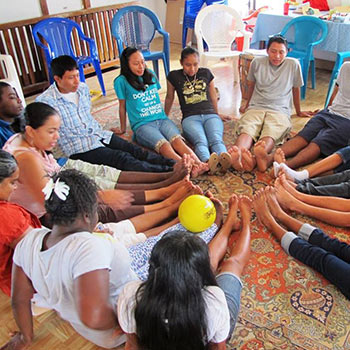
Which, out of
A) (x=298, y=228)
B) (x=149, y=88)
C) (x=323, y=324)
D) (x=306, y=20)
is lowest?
(x=323, y=324)

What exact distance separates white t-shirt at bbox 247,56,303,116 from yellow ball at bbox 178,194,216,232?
4.64ft

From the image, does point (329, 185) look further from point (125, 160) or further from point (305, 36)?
point (305, 36)

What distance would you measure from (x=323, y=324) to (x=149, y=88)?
2.11 meters

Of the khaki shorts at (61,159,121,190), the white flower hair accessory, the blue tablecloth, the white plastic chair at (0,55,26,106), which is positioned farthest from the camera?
the blue tablecloth

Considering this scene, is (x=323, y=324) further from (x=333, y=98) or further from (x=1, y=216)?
(x=333, y=98)

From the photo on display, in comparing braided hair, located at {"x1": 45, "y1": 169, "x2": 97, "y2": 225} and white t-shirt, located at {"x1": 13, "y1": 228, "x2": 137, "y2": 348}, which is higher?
braided hair, located at {"x1": 45, "y1": 169, "x2": 97, "y2": 225}

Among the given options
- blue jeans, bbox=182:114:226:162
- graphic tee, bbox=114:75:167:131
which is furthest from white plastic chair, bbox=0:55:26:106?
blue jeans, bbox=182:114:226:162

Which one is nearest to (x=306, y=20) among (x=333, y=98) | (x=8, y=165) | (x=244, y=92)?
(x=244, y=92)

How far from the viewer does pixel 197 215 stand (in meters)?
1.80

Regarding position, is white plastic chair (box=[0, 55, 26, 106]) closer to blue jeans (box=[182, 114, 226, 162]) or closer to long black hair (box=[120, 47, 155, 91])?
long black hair (box=[120, 47, 155, 91])

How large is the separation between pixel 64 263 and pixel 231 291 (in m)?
0.71

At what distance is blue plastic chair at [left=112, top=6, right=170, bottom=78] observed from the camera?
13.6 ft

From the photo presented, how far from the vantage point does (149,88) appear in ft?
9.37

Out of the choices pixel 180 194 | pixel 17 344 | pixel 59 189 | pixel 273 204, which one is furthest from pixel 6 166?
pixel 273 204
